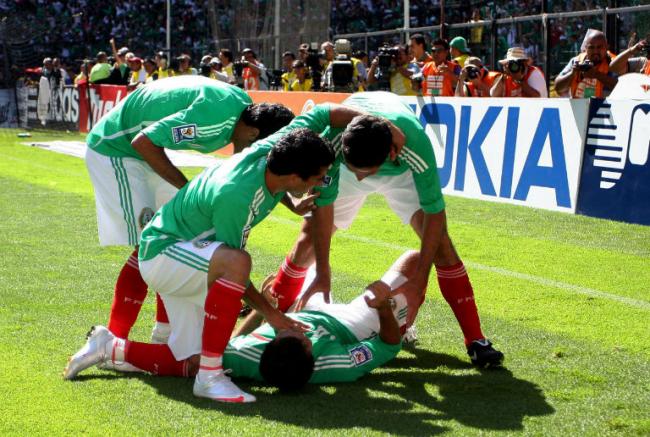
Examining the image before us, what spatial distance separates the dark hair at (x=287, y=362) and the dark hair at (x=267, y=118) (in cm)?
122

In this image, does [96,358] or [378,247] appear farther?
[378,247]

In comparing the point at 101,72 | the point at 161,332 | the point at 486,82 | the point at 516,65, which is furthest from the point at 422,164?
the point at 101,72

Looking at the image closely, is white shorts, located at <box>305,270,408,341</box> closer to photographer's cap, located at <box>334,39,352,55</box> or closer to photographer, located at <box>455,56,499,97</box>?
photographer, located at <box>455,56,499,97</box>

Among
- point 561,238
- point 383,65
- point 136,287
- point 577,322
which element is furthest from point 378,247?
point 383,65

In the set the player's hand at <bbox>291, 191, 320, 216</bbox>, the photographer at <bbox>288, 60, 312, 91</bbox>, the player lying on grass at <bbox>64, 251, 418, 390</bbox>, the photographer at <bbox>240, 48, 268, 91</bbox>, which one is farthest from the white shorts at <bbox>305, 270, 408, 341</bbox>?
the photographer at <bbox>240, 48, 268, 91</bbox>

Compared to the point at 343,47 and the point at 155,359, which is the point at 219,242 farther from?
the point at 343,47

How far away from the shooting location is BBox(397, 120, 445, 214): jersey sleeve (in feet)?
16.6

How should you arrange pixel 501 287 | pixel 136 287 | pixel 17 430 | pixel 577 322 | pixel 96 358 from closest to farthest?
pixel 17 430 < pixel 96 358 < pixel 136 287 < pixel 577 322 < pixel 501 287

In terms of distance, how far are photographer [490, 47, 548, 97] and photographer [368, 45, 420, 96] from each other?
2543 mm

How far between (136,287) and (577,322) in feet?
9.17

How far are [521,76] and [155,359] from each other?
28.8 ft

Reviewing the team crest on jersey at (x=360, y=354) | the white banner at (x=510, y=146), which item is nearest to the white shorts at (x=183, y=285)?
the team crest on jersey at (x=360, y=354)

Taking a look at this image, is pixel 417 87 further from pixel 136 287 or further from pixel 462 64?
pixel 136 287

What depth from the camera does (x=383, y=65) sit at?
51.4ft
